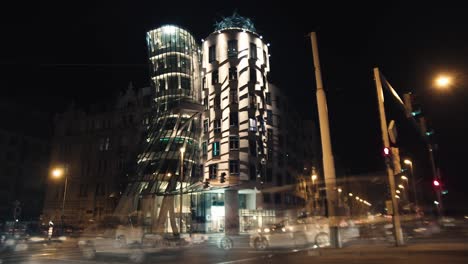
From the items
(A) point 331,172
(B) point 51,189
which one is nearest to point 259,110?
(A) point 331,172

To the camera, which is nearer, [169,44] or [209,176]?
[209,176]

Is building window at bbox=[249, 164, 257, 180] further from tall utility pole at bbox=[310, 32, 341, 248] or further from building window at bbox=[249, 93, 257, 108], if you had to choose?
tall utility pole at bbox=[310, 32, 341, 248]

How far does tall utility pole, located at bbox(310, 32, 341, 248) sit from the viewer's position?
14.3 metres

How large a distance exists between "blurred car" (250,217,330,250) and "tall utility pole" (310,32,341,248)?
487 centimetres

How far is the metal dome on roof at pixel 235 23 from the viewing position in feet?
181

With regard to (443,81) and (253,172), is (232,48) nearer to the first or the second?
(253,172)

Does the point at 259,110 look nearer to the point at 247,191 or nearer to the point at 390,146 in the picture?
the point at 247,191

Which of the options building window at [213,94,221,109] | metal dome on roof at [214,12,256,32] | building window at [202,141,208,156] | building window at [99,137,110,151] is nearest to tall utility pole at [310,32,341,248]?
building window at [213,94,221,109]

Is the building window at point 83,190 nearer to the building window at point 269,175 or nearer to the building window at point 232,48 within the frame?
the building window at point 269,175

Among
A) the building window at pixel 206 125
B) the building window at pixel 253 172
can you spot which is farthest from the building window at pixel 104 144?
the building window at pixel 253 172

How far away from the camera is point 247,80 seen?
51.7 metres

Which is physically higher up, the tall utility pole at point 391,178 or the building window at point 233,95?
the building window at point 233,95

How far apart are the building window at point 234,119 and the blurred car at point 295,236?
29.9 meters

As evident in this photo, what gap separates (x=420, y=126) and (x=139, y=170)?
141ft
